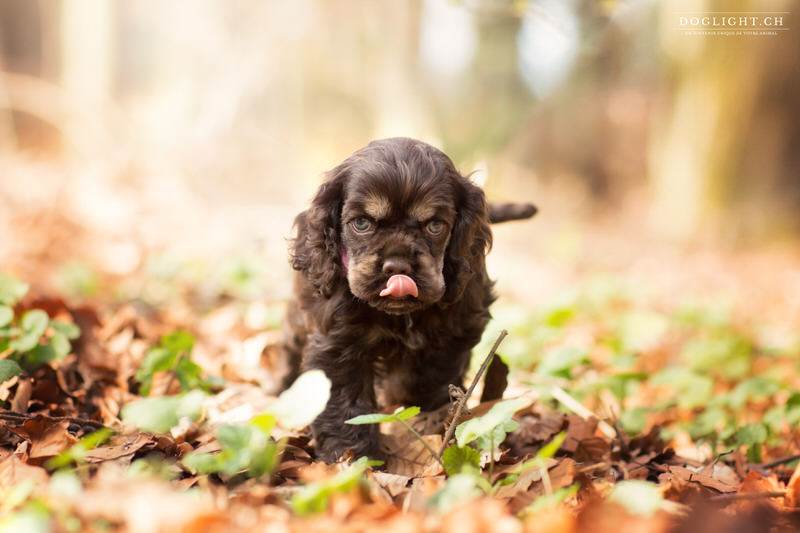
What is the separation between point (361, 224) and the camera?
9.43 feet

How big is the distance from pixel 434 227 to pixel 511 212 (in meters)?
0.81

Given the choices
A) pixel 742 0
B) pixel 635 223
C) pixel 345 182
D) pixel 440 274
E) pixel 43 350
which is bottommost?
pixel 635 223

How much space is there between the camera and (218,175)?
39.2 feet

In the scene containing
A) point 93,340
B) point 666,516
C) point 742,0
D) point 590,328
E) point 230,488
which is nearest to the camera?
point 666,516

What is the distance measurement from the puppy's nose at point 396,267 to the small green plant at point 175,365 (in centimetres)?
109

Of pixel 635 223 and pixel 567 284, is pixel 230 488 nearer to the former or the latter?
pixel 567 284

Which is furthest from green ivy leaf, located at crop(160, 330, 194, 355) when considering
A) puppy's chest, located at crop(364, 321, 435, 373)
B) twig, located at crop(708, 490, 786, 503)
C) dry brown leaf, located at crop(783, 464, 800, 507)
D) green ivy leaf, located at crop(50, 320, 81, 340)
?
dry brown leaf, located at crop(783, 464, 800, 507)

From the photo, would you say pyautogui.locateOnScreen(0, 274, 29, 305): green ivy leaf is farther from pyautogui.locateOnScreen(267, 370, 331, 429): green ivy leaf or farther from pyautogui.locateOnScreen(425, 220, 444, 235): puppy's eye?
pyautogui.locateOnScreen(425, 220, 444, 235): puppy's eye

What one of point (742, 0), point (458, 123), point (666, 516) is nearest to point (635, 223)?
point (742, 0)

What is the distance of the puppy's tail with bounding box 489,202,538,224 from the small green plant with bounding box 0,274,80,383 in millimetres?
2121

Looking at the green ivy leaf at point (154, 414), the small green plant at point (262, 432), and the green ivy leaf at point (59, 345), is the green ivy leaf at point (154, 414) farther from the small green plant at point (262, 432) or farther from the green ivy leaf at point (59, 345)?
the green ivy leaf at point (59, 345)

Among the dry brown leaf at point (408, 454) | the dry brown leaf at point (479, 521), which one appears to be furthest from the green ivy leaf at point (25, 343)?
the dry brown leaf at point (479, 521)

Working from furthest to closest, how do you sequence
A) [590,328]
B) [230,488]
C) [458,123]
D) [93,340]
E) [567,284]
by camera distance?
1. [458,123]
2. [567,284]
3. [590,328]
4. [93,340]
5. [230,488]

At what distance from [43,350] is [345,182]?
1495 mm
